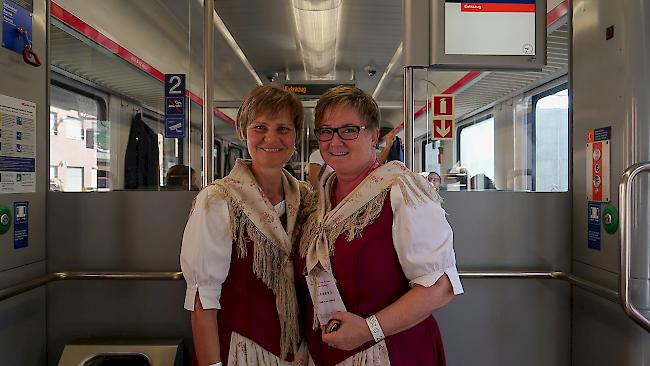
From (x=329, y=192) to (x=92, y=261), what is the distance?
150 cm

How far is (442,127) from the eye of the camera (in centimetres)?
280

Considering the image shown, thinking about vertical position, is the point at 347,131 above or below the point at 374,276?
above

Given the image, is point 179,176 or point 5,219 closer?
point 5,219

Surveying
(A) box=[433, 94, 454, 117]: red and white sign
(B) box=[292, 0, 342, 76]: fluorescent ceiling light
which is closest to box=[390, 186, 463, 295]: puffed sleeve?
(A) box=[433, 94, 454, 117]: red and white sign

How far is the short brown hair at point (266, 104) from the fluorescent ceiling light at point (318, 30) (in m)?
3.44

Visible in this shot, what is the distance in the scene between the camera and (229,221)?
1602 millimetres

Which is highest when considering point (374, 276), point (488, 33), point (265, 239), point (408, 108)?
point (488, 33)

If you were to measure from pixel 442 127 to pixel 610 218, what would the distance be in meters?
1.02

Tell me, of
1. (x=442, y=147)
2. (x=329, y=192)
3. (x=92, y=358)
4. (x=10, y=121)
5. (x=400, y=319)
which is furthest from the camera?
(x=442, y=147)

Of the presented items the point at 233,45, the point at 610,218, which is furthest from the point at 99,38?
the point at 610,218

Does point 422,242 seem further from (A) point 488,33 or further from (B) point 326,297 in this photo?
(A) point 488,33

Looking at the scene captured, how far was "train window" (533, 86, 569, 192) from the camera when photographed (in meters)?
2.64

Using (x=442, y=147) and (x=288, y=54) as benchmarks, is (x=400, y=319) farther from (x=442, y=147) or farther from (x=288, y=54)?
(x=288, y=54)

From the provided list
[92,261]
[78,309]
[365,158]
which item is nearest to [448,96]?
[365,158]
